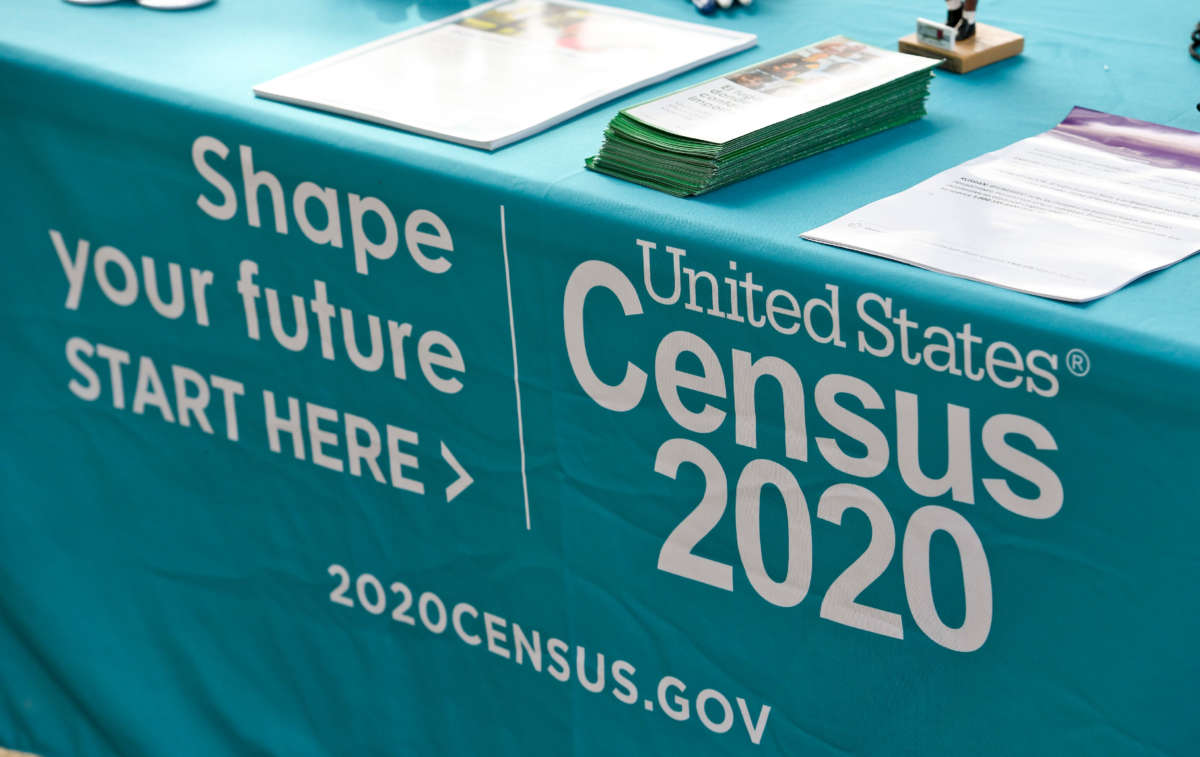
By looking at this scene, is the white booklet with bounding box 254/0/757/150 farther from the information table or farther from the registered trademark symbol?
the registered trademark symbol

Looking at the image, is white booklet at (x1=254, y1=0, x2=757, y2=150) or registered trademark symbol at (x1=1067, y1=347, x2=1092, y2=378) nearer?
registered trademark symbol at (x1=1067, y1=347, x2=1092, y2=378)

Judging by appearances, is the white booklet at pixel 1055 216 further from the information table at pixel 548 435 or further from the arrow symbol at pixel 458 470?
the arrow symbol at pixel 458 470

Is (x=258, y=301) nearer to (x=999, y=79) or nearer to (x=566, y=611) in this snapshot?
(x=566, y=611)

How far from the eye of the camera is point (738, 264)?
3.23 feet

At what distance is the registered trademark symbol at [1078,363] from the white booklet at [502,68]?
0.50 metres

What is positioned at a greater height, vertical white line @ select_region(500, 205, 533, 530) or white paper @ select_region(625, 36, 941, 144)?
white paper @ select_region(625, 36, 941, 144)

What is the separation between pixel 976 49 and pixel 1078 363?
0.53 metres

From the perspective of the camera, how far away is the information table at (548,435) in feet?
3.04

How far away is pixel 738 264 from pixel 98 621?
94 cm

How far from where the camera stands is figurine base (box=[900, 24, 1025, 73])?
1.29m

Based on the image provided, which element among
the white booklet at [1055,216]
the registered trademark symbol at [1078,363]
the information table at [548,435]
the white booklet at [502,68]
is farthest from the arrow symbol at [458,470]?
the registered trademark symbol at [1078,363]

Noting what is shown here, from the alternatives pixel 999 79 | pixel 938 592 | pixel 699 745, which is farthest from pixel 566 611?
pixel 999 79

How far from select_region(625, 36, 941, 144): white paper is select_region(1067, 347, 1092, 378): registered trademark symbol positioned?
320 mm

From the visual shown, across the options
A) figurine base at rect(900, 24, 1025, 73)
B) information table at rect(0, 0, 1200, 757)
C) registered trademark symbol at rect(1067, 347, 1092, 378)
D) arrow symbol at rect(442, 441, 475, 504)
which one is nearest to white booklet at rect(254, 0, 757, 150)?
information table at rect(0, 0, 1200, 757)
